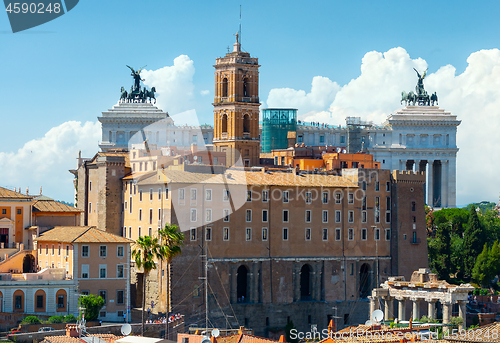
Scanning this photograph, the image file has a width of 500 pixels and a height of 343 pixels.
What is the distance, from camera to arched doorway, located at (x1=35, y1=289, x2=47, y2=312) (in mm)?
80875

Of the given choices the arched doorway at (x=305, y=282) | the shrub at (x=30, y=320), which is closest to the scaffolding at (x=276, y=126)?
the arched doorway at (x=305, y=282)

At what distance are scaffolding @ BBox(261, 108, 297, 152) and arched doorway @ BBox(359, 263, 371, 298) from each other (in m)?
47.4

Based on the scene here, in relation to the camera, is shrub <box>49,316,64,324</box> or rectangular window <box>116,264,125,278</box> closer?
shrub <box>49,316,64,324</box>

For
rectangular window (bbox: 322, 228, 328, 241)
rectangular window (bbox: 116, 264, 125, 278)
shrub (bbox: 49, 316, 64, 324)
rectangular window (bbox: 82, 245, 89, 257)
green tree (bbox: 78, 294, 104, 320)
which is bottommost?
shrub (bbox: 49, 316, 64, 324)

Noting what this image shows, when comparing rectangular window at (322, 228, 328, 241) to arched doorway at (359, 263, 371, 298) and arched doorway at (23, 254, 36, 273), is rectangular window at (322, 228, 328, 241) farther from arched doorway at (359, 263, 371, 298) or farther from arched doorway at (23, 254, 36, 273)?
arched doorway at (23, 254, 36, 273)

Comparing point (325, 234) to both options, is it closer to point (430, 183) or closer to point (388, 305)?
point (388, 305)

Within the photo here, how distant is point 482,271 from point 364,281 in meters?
13.8

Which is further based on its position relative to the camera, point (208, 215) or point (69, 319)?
point (208, 215)

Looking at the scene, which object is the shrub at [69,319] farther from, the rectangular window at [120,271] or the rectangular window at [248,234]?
the rectangular window at [248,234]

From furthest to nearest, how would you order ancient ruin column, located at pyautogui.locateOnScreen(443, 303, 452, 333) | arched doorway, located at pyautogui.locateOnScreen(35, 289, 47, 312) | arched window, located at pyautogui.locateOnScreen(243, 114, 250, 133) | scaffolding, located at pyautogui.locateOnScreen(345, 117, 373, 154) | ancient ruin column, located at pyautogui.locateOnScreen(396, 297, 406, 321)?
scaffolding, located at pyautogui.locateOnScreen(345, 117, 373, 154) → arched window, located at pyautogui.locateOnScreen(243, 114, 250, 133) → ancient ruin column, located at pyautogui.locateOnScreen(396, 297, 406, 321) → ancient ruin column, located at pyautogui.locateOnScreen(443, 303, 452, 333) → arched doorway, located at pyautogui.locateOnScreen(35, 289, 47, 312)

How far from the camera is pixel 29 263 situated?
9025 centimetres

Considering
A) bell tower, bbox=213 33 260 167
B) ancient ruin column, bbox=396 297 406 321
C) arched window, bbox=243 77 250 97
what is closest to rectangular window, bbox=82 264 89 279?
ancient ruin column, bbox=396 297 406 321

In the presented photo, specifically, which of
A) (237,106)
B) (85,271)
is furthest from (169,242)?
(237,106)

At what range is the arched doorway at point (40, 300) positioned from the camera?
265 ft
